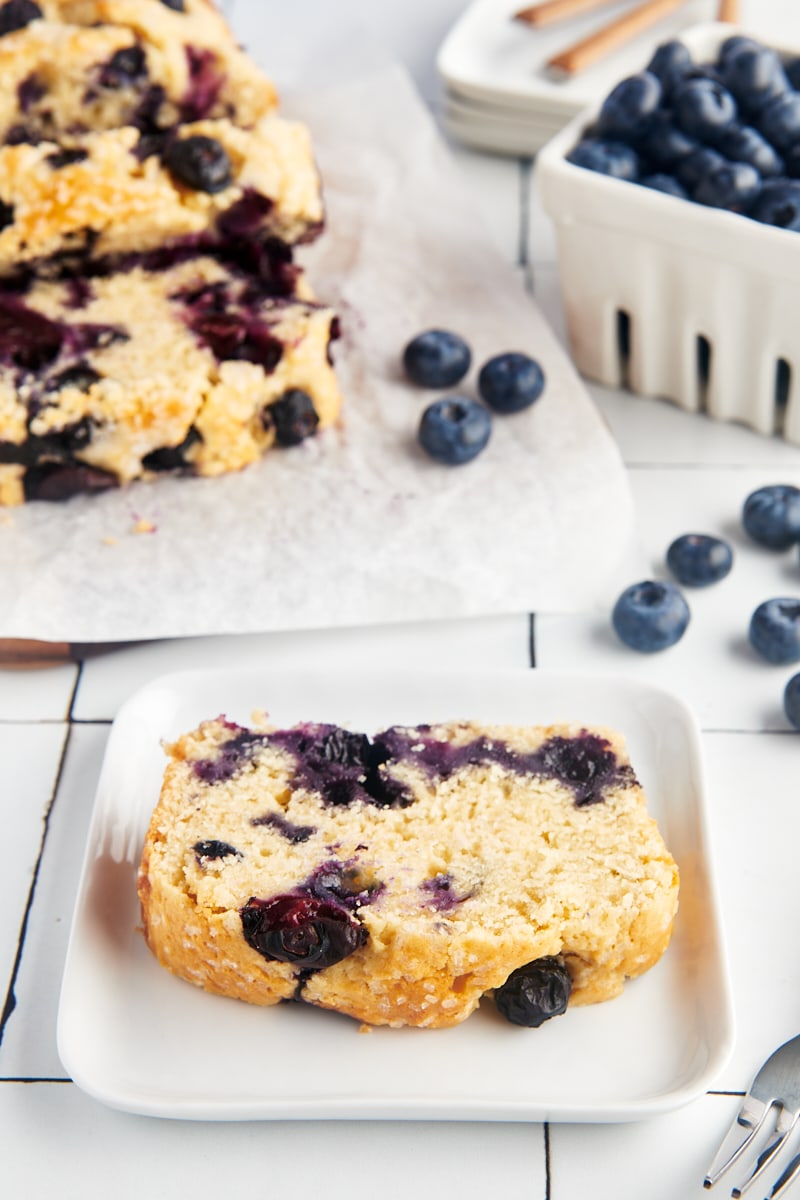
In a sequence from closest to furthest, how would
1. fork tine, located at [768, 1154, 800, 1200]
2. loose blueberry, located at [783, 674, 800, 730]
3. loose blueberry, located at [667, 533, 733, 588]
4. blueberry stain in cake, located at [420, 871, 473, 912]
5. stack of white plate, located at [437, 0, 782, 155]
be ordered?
fork tine, located at [768, 1154, 800, 1200] < blueberry stain in cake, located at [420, 871, 473, 912] < loose blueberry, located at [783, 674, 800, 730] < loose blueberry, located at [667, 533, 733, 588] < stack of white plate, located at [437, 0, 782, 155]

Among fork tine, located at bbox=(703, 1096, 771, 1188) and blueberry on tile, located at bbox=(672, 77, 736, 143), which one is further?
blueberry on tile, located at bbox=(672, 77, 736, 143)

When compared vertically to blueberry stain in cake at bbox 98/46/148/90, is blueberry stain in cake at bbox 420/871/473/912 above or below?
below

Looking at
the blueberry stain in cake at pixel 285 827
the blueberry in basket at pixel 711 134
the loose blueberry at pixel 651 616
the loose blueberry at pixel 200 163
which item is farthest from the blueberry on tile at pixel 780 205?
the blueberry stain in cake at pixel 285 827

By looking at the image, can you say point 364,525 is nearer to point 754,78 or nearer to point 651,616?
point 651,616

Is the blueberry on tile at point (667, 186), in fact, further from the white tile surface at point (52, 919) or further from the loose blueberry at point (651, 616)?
the white tile surface at point (52, 919)

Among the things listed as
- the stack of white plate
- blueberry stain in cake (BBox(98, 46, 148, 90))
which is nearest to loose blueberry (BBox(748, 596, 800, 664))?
the stack of white plate

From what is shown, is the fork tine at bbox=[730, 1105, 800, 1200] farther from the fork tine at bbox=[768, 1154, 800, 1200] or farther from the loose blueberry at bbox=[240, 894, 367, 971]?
the loose blueberry at bbox=[240, 894, 367, 971]

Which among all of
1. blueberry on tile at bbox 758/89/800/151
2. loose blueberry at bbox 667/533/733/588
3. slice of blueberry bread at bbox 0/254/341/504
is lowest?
loose blueberry at bbox 667/533/733/588

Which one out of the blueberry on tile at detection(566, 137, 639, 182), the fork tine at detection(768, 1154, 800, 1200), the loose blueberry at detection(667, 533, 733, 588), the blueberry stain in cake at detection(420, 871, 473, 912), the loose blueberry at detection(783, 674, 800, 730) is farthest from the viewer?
the blueberry on tile at detection(566, 137, 639, 182)
